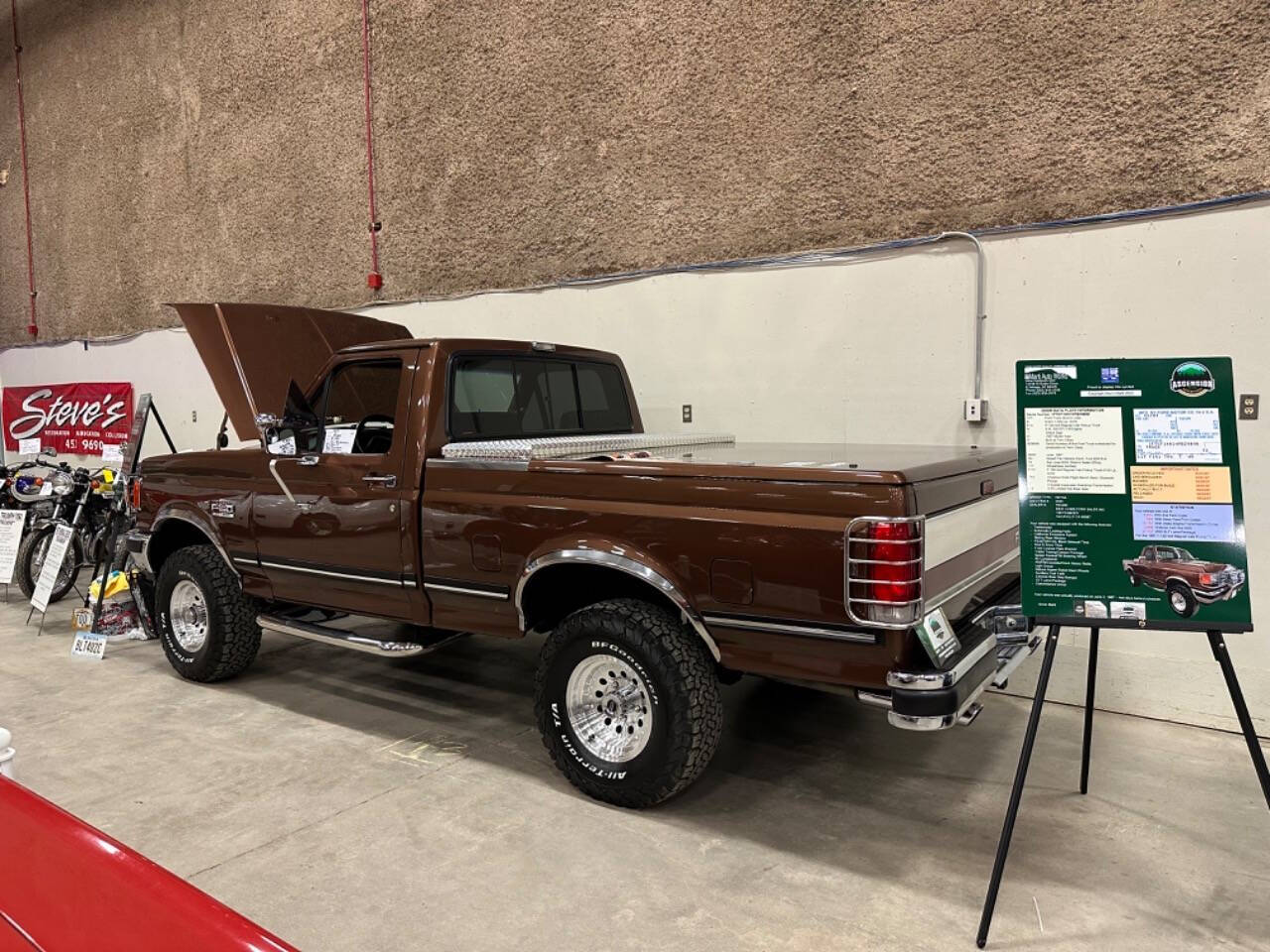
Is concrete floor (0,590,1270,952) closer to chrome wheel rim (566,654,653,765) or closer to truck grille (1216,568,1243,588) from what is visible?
chrome wheel rim (566,654,653,765)

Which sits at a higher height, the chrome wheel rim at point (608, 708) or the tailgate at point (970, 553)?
the tailgate at point (970, 553)

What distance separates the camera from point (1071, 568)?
8.31 ft

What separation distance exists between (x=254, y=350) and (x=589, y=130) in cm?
280

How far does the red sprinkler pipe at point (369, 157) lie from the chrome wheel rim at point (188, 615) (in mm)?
3391

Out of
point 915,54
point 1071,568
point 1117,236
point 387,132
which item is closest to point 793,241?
point 915,54

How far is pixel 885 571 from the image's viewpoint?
2562 mm

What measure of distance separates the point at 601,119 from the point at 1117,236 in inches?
135

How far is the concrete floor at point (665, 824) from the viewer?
8.34 feet

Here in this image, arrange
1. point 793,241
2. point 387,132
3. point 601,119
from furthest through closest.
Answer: point 387,132 → point 601,119 → point 793,241

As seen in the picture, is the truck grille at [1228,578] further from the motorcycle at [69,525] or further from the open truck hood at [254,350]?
the motorcycle at [69,525]

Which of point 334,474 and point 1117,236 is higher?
point 1117,236

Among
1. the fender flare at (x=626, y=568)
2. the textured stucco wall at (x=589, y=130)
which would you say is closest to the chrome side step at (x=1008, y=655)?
the fender flare at (x=626, y=568)

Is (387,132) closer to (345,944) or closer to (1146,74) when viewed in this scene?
(1146,74)

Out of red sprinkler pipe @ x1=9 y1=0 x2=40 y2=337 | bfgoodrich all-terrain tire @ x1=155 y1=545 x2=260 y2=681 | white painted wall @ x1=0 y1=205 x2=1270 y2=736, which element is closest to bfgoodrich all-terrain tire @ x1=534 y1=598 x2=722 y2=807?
bfgoodrich all-terrain tire @ x1=155 y1=545 x2=260 y2=681
